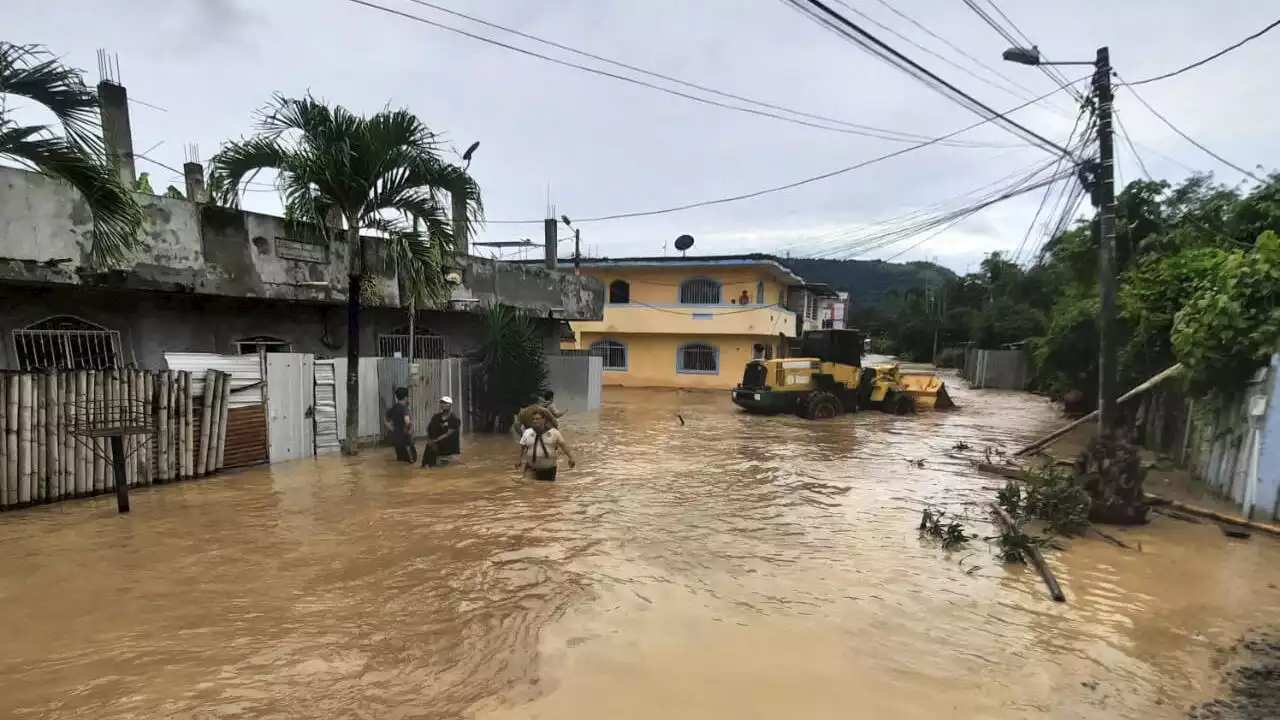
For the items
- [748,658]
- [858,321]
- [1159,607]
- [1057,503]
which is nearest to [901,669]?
[748,658]

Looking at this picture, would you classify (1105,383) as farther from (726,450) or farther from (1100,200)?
(726,450)

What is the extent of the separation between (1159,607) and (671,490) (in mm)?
5647

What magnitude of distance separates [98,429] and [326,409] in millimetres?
4135

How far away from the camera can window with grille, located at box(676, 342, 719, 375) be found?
29.5 meters

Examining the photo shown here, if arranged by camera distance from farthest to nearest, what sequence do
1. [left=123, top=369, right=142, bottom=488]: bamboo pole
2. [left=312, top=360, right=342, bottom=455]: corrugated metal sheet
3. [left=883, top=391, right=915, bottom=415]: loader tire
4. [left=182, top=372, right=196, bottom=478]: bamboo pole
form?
[left=883, top=391, right=915, bottom=415]: loader tire < [left=312, top=360, right=342, bottom=455]: corrugated metal sheet < [left=182, top=372, right=196, bottom=478]: bamboo pole < [left=123, top=369, right=142, bottom=488]: bamboo pole

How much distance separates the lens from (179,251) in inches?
396

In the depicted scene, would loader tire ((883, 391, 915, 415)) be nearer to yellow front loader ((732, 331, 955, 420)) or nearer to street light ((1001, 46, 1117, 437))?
yellow front loader ((732, 331, 955, 420))

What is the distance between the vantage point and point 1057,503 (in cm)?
782

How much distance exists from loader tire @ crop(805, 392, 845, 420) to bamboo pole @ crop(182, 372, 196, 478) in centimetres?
1448

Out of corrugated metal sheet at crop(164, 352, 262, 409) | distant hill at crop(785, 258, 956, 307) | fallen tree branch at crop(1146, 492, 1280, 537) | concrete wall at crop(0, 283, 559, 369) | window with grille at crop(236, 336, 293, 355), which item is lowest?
fallen tree branch at crop(1146, 492, 1280, 537)

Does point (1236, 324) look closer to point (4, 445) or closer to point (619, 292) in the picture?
point (4, 445)

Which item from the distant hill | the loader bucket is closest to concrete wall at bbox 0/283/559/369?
the loader bucket

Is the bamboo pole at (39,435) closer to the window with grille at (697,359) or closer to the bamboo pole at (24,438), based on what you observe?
the bamboo pole at (24,438)

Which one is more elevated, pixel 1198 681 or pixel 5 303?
pixel 5 303
